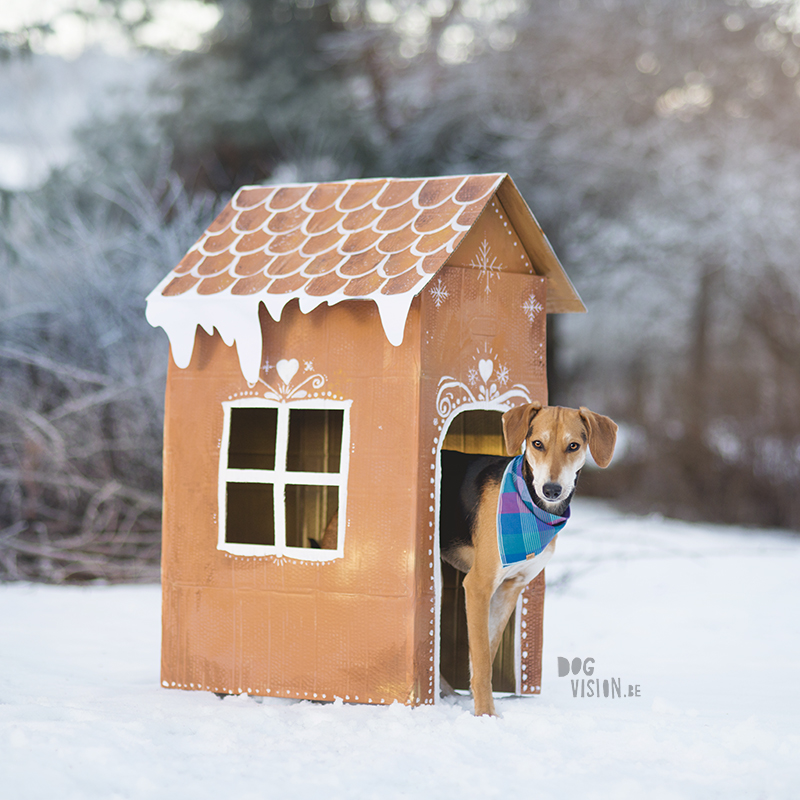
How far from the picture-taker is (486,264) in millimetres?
5098

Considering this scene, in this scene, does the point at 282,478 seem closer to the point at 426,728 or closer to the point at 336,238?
the point at 336,238

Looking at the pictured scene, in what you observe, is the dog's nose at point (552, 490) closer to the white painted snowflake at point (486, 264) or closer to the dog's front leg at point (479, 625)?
the dog's front leg at point (479, 625)

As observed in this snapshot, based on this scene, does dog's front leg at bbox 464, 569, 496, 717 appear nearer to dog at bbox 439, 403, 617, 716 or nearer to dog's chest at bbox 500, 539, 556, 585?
dog at bbox 439, 403, 617, 716

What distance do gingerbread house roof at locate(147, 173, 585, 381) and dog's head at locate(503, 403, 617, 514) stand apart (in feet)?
2.46

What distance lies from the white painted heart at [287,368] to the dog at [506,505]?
105cm

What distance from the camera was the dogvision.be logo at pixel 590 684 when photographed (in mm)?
5312

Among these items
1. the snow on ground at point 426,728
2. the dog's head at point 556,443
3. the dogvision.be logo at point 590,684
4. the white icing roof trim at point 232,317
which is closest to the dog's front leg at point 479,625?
the snow on ground at point 426,728

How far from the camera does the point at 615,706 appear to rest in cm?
499

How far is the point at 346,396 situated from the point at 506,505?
955mm

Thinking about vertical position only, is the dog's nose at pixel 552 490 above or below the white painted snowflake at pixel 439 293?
below

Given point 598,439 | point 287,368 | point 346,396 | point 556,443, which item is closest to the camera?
point 556,443

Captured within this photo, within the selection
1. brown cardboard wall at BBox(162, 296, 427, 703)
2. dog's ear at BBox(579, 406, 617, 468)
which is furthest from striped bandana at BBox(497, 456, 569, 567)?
brown cardboard wall at BBox(162, 296, 427, 703)

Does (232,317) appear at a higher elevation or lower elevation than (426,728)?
higher

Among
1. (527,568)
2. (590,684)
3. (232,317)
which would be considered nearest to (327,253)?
(232,317)
